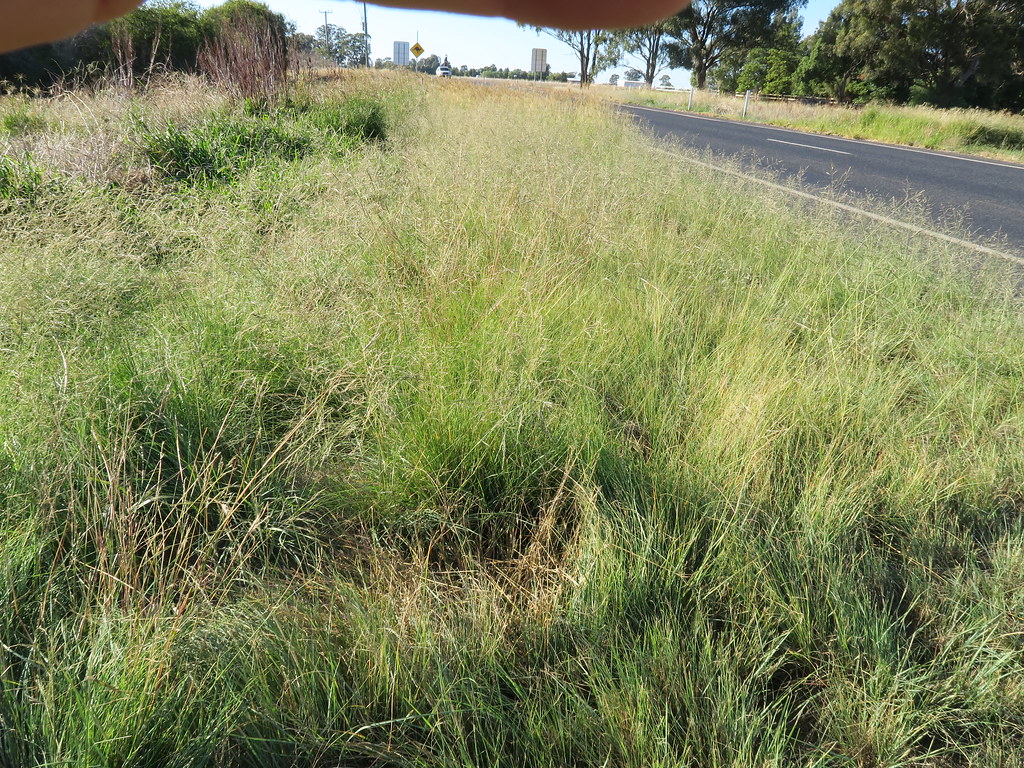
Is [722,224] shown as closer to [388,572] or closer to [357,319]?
[357,319]

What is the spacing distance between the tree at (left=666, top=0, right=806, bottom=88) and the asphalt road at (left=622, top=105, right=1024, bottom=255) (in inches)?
1094

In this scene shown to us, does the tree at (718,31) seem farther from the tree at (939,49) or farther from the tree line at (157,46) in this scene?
the tree line at (157,46)

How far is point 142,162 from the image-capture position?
6.07m

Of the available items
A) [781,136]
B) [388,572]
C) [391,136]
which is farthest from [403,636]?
[781,136]

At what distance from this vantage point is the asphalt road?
6435 mm

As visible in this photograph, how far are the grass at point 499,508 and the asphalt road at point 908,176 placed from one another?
3.37m

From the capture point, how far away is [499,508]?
1.91 m

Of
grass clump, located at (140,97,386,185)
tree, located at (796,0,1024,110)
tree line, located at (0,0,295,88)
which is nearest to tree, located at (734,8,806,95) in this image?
tree, located at (796,0,1024,110)

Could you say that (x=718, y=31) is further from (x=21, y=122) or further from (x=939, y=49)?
(x=21, y=122)

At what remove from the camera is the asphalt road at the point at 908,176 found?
253 inches

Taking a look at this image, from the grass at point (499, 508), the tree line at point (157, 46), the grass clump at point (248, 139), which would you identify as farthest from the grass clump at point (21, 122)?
the grass at point (499, 508)

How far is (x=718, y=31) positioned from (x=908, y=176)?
41.8 meters

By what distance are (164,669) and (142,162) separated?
6.32m

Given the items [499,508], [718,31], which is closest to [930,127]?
[499,508]
